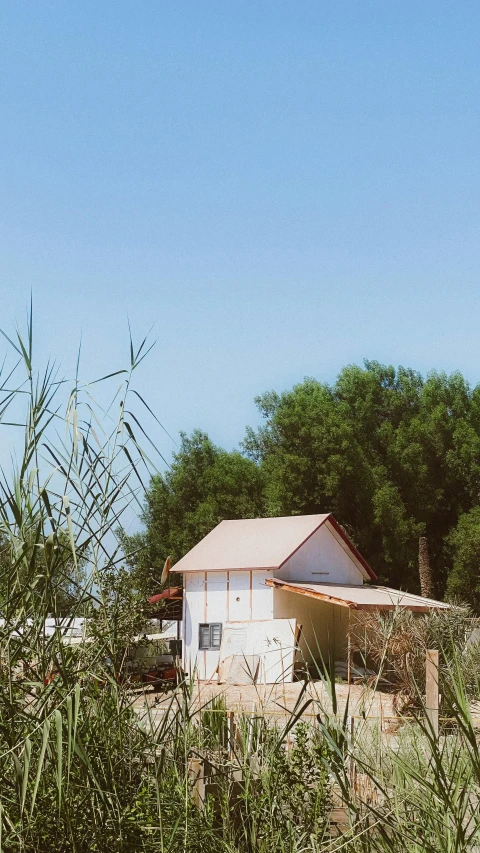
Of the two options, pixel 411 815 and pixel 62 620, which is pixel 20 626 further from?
pixel 411 815

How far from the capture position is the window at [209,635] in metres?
26.0

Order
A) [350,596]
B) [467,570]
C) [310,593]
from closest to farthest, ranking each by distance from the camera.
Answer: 1. [310,593]
2. [350,596]
3. [467,570]

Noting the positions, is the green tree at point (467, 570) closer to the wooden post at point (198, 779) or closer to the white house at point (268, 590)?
the white house at point (268, 590)

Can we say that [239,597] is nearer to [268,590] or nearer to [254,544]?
[268,590]

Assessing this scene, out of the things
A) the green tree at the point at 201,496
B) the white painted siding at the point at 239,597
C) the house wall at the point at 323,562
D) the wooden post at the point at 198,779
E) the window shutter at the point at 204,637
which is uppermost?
the green tree at the point at 201,496

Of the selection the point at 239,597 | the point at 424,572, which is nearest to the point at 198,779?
the point at 239,597

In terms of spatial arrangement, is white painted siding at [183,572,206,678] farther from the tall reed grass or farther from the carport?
the tall reed grass

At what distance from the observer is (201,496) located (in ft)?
143

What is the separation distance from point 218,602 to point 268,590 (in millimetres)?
1812

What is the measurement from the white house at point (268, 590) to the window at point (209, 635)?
0.03 metres

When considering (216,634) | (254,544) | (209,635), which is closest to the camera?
(216,634)

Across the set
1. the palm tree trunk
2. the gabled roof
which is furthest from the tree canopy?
the gabled roof

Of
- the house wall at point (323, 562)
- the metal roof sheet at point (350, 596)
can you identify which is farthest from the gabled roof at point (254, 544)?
the metal roof sheet at point (350, 596)

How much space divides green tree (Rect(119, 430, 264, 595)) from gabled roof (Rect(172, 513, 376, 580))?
35.4 feet
